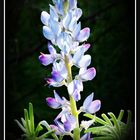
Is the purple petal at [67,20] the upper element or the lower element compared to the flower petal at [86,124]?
upper

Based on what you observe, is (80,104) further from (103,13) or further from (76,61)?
(103,13)

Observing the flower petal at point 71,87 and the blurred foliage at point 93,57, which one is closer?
the flower petal at point 71,87

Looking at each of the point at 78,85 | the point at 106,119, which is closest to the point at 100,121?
the point at 106,119

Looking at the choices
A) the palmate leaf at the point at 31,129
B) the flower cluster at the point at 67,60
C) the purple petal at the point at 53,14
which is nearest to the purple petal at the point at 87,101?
the flower cluster at the point at 67,60

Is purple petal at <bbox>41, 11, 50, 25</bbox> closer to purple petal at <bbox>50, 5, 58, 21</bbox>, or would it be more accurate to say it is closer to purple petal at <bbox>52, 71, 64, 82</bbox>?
purple petal at <bbox>50, 5, 58, 21</bbox>

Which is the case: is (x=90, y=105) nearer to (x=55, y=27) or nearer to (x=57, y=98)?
(x=57, y=98)

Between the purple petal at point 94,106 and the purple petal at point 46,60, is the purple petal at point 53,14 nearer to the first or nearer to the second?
the purple petal at point 46,60

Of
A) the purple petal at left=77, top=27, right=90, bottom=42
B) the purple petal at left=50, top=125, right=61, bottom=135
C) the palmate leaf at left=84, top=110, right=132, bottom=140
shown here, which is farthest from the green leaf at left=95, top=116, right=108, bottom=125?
the purple petal at left=77, top=27, right=90, bottom=42
